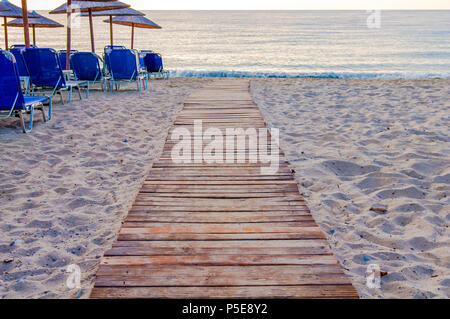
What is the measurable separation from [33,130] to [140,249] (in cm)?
382

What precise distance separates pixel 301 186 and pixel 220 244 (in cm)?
145

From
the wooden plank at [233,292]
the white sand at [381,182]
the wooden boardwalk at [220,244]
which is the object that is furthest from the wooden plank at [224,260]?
the white sand at [381,182]

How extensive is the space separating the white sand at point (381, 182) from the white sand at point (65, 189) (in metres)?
1.61

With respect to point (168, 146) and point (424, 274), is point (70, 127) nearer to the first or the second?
point (168, 146)

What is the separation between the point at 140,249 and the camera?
71.9 inches

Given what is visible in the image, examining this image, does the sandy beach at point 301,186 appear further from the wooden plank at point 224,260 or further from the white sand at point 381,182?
the wooden plank at point 224,260

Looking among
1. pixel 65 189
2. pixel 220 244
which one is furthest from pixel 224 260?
pixel 65 189

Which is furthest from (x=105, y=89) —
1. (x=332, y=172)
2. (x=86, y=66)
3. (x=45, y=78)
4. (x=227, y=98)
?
(x=332, y=172)

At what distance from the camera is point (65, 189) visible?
9.82ft

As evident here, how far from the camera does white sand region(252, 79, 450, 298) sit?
1973 millimetres

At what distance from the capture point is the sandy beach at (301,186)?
195 centimetres

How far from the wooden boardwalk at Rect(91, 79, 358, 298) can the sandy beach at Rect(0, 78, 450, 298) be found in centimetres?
25

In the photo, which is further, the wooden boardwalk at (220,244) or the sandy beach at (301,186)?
the sandy beach at (301,186)

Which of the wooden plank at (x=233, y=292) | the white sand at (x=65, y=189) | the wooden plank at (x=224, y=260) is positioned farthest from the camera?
the white sand at (x=65, y=189)
